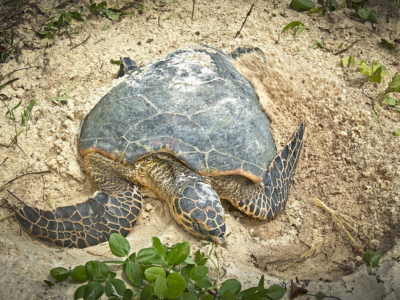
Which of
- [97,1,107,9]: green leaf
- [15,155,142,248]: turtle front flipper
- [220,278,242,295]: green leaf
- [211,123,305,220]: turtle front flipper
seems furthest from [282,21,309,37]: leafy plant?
[220,278,242,295]: green leaf

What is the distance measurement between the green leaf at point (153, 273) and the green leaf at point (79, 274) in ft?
1.05

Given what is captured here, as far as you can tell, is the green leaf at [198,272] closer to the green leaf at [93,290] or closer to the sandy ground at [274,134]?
the sandy ground at [274,134]

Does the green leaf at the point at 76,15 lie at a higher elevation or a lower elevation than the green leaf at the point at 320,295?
higher

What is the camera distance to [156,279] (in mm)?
1413

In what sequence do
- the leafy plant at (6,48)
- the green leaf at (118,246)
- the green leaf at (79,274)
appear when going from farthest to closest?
the leafy plant at (6,48), the green leaf at (118,246), the green leaf at (79,274)

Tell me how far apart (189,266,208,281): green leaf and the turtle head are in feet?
1.33

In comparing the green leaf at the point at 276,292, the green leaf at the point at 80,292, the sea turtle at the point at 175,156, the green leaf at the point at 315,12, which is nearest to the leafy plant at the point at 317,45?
the green leaf at the point at 315,12

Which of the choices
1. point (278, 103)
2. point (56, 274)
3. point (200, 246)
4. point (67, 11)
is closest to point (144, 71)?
point (278, 103)

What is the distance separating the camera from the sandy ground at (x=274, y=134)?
6.13ft

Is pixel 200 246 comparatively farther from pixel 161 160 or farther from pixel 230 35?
pixel 230 35

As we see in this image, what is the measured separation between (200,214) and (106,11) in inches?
117

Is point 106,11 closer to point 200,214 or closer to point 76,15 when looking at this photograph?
point 76,15

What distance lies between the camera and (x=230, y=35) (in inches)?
140

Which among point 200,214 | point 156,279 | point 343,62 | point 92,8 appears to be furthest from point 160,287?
point 92,8
